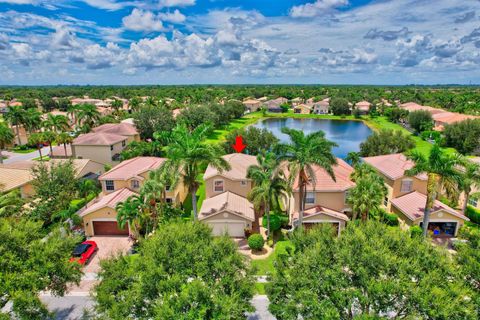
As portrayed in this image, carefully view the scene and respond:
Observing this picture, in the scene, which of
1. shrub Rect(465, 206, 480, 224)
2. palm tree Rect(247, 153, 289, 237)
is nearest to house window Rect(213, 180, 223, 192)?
palm tree Rect(247, 153, 289, 237)

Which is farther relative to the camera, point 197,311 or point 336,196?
point 336,196

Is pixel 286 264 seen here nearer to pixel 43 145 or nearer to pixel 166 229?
pixel 166 229

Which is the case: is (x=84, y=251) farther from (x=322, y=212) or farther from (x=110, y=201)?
(x=322, y=212)

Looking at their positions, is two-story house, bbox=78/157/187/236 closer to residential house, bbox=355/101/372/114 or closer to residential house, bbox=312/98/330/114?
residential house, bbox=312/98/330/114

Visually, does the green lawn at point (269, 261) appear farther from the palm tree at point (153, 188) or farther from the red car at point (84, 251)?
the red car at point (84, 251)

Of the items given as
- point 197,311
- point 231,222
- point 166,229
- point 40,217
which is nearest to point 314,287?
point 197,311

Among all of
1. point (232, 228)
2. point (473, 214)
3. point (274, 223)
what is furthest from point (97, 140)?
point (473, 214)
